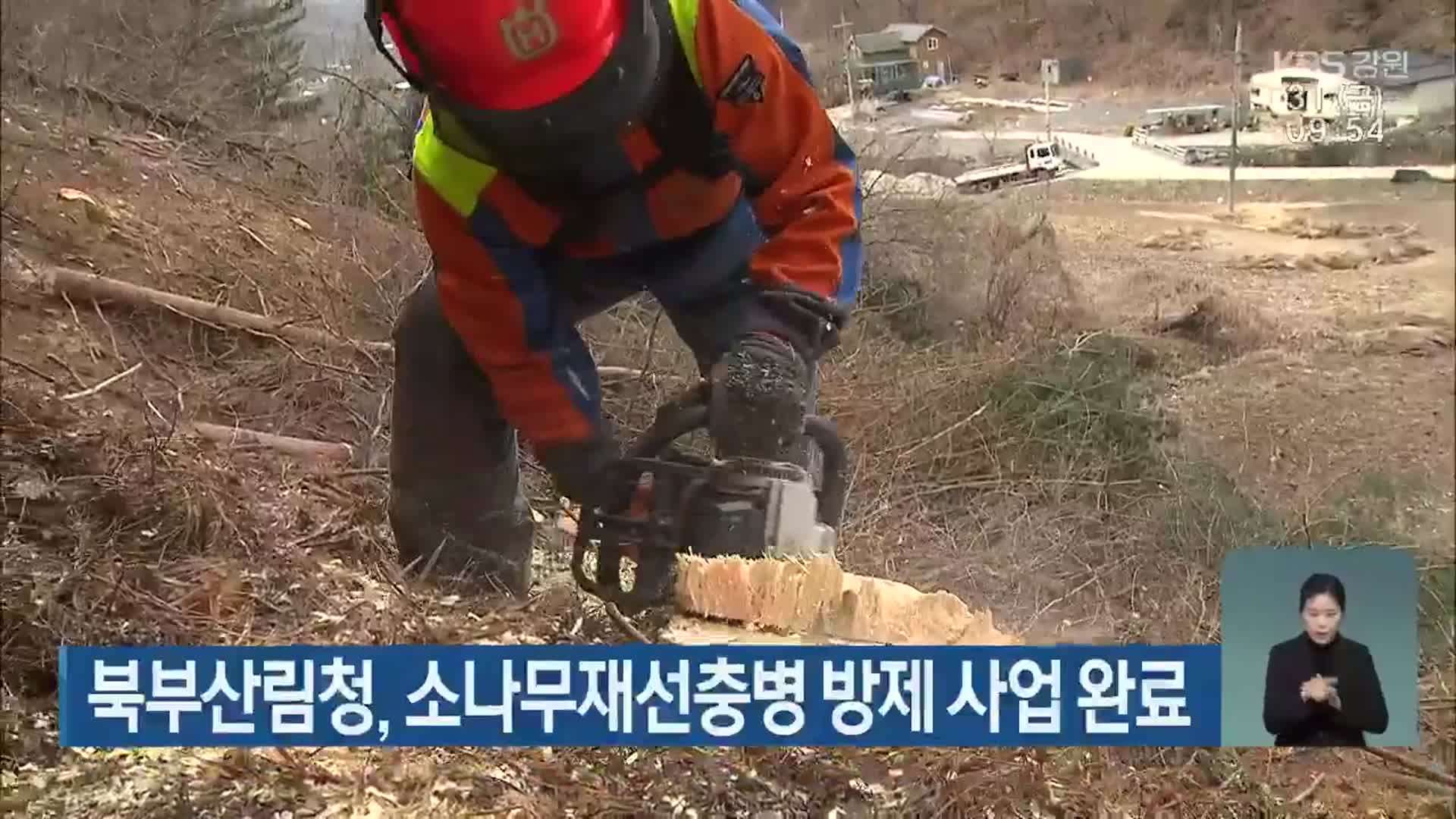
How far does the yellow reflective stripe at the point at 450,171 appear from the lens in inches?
44.4

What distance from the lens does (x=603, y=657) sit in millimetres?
1195

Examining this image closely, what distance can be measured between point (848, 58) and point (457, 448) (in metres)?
0.60

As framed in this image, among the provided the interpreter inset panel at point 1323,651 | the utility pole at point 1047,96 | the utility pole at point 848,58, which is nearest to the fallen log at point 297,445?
the utility pole at point 848,58

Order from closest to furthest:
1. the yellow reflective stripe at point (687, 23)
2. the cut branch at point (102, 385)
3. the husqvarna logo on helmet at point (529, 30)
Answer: the husqvarna logo on helmet at point (529, 30), the yellow reflective stripe at point (687, 23), the cut branch at point (102, 385)

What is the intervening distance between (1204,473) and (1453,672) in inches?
12.8

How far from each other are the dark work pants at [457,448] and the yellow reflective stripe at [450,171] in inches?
4.8

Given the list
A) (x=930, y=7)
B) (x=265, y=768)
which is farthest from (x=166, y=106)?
(x=930, y=7)

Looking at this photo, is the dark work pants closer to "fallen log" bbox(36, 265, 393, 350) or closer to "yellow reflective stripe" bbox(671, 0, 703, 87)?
"fallen log" bbox(36, 265, 393, 350)

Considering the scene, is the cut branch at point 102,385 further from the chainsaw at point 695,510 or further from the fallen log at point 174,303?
the chainsaw at point 695,510

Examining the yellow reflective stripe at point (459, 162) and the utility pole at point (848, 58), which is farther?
the utility pole at point (848, 58)

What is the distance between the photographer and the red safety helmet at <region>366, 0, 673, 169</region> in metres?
0.96

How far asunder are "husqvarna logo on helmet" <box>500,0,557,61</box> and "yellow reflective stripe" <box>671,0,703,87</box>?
5.7 inches

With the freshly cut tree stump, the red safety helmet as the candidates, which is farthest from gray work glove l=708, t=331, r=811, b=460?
the red safety helmet

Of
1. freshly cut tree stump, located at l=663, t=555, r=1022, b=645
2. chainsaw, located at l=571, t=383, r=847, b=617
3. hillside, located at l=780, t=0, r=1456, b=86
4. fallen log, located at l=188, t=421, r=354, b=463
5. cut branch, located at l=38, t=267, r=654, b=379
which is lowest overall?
freshly cut tree stump, located at l=663, t=555, r=1022, b=645
